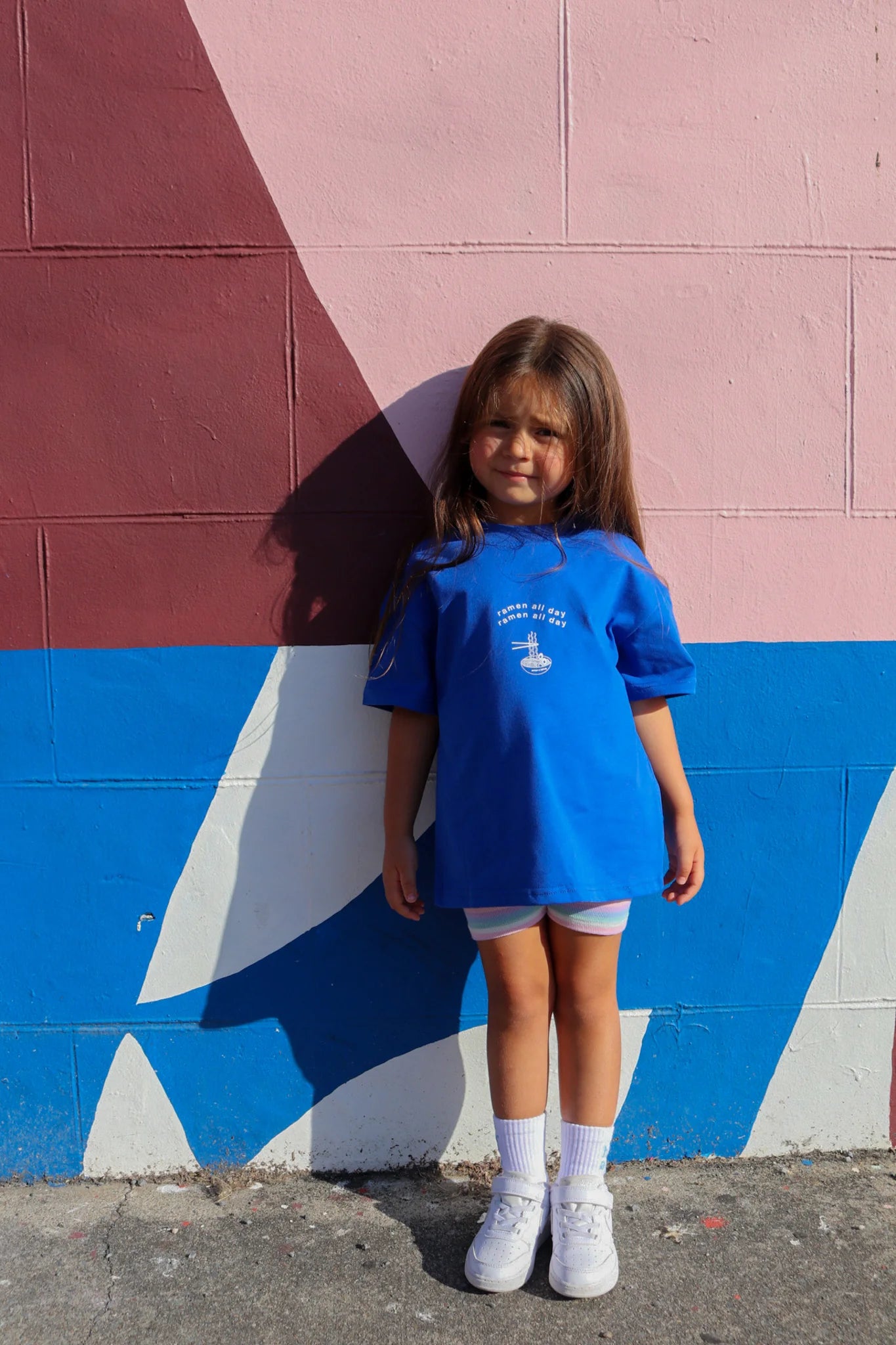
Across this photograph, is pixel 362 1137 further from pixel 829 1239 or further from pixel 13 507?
pixel 13 507

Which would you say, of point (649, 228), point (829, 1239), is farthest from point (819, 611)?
point (829, 1239)

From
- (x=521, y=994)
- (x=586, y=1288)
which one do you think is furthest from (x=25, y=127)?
(x=586, y=1288)

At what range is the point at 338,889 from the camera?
7.77 feet

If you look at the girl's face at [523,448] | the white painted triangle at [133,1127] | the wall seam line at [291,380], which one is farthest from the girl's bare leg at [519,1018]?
the wall seam line at [291,380]

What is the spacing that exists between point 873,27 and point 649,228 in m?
0.62

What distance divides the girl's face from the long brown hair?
0.05ft

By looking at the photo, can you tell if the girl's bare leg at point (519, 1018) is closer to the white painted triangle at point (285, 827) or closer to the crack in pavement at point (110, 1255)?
the white painted triangle at point (285, 827)

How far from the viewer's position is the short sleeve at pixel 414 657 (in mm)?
2150

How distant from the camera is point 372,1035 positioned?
2395 mm

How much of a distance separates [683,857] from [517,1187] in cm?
72

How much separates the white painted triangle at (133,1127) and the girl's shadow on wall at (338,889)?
0.58 feet

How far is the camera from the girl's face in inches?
82.6

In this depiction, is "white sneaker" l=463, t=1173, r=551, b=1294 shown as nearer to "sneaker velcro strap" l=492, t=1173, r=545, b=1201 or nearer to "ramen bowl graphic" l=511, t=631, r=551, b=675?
"sneaker velcro strap" l=492, t=1173, r=545, b=1201

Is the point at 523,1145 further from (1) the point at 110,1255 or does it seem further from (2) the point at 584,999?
(1) the point at 110,1255
